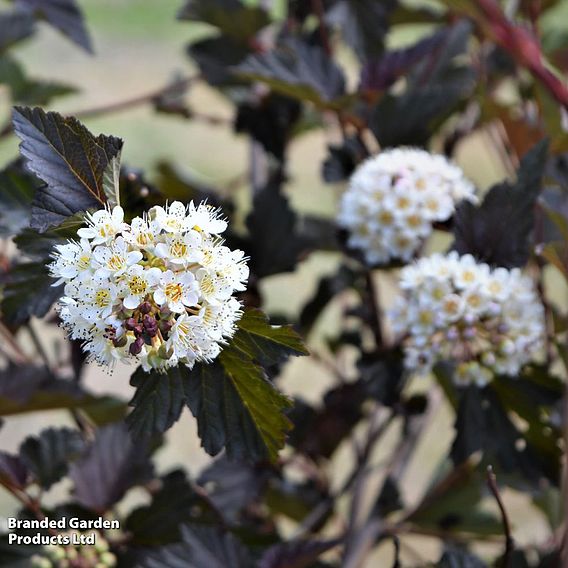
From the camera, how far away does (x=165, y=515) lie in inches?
26.4

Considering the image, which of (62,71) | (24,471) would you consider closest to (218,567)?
(24,471)

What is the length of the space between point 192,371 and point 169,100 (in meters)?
0.68

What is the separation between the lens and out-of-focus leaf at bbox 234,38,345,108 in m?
0.74

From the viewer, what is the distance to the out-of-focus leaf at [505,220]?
616mm

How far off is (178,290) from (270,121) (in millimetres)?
535

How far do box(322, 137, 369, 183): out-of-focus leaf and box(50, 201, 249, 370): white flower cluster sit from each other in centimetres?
35

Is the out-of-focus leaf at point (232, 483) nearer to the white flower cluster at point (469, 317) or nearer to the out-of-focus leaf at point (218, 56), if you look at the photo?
the white flower cluster at point (469, 317)

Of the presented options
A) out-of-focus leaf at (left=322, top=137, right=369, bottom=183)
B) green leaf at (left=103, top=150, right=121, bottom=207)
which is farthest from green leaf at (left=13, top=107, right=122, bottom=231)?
out-of-focus leaf at (left=322, top=137, right=369, bottom=183)

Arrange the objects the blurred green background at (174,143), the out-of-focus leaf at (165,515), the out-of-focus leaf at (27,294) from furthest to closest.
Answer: the blurred green background at (174,143)
the out-of-focus leaf at (165,515)
the out-of-focus leaf at (27,294)

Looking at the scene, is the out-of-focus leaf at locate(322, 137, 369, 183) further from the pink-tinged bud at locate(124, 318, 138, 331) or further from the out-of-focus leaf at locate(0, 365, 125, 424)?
the pink-tinged bud at locate(124, 318, 138, 331)

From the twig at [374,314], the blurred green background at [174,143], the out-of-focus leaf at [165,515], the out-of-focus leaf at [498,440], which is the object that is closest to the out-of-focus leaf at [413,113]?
the twig at [374,314]

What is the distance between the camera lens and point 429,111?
77 centimetres

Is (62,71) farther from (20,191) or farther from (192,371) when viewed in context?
(192,371)

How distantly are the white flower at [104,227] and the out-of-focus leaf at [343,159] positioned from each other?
0.37 meters
